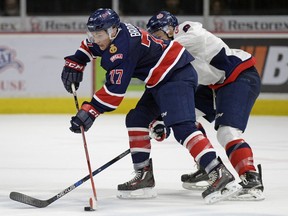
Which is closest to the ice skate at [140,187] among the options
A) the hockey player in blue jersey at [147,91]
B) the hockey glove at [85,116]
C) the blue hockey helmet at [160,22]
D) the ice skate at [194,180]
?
the hockey player in blue jersey at [147,91]

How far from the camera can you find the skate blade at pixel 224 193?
482cm

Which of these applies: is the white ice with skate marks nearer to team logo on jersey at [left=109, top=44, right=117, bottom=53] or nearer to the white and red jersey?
the white and red jersey

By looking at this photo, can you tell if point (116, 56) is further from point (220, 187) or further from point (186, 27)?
point (220, 187)

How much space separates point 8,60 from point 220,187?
18.7 ft

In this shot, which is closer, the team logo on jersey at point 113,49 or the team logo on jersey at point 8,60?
the team logo on jersey at point 113,49

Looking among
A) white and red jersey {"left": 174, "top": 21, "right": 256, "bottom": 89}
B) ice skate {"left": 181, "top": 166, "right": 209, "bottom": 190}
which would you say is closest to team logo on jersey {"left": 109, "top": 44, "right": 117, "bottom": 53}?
white and red jersey {"left": 174, "top": 21, "right": 256, "bottom": 89}

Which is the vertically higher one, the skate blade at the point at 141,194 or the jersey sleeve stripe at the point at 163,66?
the jersey sleeve stripe at the point at 163,66

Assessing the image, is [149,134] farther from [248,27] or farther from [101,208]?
[248,27]

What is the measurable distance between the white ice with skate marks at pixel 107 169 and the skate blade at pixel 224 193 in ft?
0.11

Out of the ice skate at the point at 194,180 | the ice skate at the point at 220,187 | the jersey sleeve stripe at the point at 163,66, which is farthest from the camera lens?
the ice skate at the point at 194,180

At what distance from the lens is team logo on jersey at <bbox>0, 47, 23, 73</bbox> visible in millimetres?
10086

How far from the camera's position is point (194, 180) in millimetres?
5520

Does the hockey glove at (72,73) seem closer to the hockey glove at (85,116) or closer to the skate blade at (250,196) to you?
the hockey glove at (85,116)

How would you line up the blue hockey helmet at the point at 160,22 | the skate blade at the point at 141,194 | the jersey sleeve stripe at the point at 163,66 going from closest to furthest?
the jersey sleeve stripe at the point at 163,66 → the skate blade at the point at 141,194 → the blue hockey helmet at the point at 160,22
